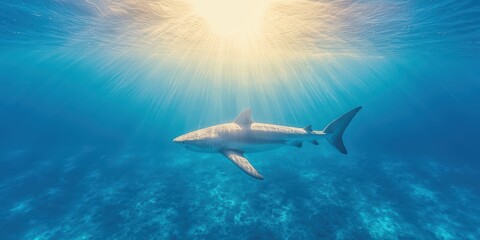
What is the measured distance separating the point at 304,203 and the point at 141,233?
9662 millimetres

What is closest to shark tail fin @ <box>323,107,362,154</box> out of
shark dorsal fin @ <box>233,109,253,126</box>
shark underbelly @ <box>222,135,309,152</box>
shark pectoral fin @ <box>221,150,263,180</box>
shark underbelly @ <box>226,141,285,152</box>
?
shark underbelly @ <box>222,135,309,152</box>

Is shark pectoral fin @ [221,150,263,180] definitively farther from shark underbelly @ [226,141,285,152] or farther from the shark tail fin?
the shark tail fin

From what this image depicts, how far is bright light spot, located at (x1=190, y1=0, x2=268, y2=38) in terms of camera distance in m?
12.4

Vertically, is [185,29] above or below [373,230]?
above

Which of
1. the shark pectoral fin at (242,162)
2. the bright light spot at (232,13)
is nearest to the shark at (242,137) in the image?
the shark pectoral fin at (242,162)

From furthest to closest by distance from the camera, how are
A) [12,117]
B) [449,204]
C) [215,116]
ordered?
[215,116] < [12,117] < [449,204]

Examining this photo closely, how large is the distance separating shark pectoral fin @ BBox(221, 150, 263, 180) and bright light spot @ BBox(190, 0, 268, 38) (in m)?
8.10

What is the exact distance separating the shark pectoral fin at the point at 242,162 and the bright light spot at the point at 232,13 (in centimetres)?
810

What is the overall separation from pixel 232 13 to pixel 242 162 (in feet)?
34.8

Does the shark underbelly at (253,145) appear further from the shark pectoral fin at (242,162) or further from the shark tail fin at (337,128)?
the shark tail fin at (337,128)

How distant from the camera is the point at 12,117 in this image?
4416cm

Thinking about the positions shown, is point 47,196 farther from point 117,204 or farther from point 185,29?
point 185,29

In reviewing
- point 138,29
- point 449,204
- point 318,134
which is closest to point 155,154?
point 138,29

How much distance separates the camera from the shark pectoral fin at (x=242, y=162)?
7.03 m
